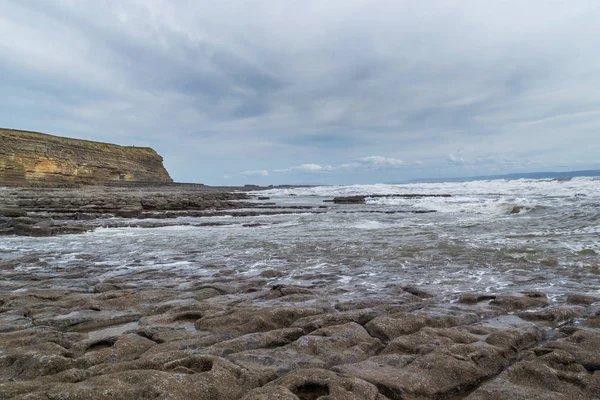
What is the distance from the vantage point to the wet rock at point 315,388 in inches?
128

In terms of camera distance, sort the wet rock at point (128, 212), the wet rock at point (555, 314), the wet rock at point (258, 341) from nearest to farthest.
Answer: the wet rock at point (258, 341)
the wet rock at point (555, 314)
the wet rock at point (128, 212)

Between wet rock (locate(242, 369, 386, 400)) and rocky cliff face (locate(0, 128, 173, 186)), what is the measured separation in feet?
216

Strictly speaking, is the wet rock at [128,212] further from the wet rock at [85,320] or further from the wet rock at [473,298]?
the wet rock at [473,298]

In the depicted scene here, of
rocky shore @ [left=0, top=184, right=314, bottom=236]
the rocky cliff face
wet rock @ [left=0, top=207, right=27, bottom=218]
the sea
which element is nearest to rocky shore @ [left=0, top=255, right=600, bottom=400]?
the sea

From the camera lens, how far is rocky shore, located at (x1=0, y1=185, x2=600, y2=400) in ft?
11.4

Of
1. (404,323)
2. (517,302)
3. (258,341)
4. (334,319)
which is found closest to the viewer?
(258,341)

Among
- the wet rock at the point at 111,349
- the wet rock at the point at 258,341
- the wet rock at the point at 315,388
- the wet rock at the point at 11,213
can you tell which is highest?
the wet rock at the point at 11,213

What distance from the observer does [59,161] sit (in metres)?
61.6

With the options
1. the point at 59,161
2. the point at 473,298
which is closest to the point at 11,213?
the point at 473,298

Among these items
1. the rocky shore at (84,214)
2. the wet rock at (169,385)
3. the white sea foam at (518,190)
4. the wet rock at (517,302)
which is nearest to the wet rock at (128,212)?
the rocky shore at (84,214)

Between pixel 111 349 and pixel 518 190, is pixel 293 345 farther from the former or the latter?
pixel 518 190

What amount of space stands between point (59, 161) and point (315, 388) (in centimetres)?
7138

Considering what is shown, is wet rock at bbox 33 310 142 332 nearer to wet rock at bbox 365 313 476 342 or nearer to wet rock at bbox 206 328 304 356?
wet rock at bbox 206 328 304 356

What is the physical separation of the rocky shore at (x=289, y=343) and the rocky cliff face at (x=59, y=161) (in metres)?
59.9
